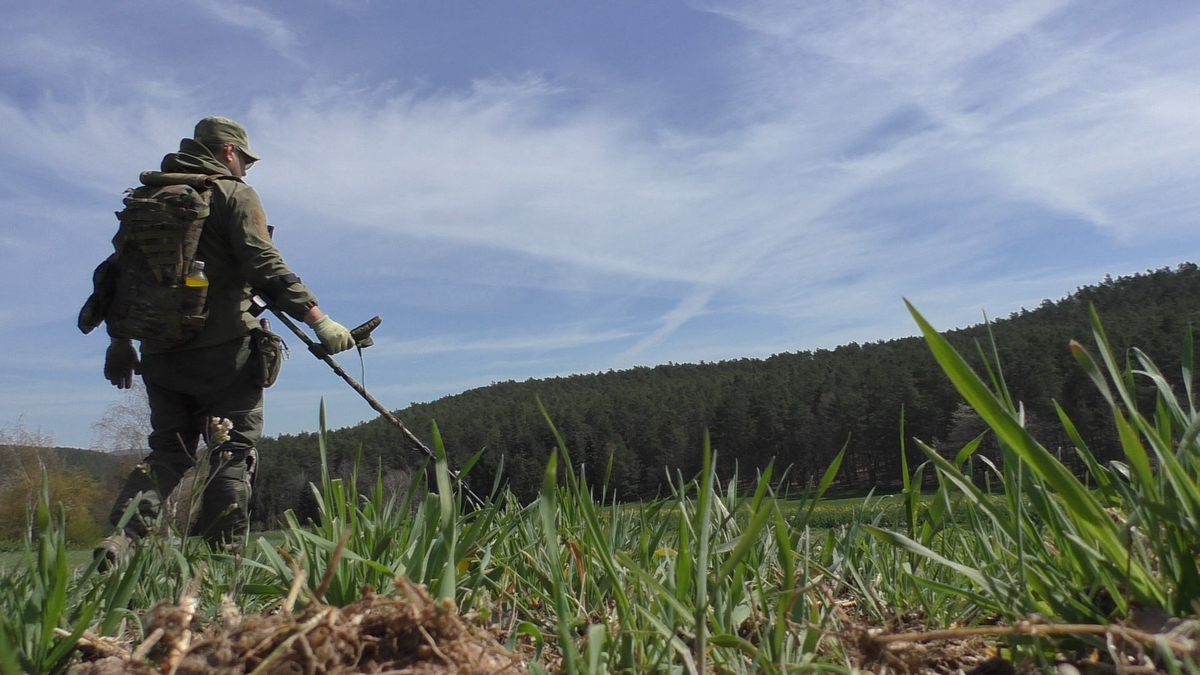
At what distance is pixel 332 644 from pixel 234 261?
358 centimetres

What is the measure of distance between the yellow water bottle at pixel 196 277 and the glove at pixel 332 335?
0.53 metres

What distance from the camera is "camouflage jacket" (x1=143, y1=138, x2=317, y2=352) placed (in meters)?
3.80

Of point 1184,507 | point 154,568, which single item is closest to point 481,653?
point 1184,507

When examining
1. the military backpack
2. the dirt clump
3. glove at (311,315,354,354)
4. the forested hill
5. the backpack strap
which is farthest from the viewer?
the forested hill

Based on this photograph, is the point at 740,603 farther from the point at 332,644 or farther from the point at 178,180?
the point at 178,180

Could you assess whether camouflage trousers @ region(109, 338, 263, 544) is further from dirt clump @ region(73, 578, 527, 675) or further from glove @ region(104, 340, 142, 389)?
dirt clump @ region(73, 578, 527, 675)

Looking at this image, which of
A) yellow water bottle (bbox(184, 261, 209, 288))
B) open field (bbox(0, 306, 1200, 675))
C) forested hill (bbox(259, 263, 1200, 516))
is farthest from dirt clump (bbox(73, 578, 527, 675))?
forested hill (bbox(259, 263, 1200, 516))

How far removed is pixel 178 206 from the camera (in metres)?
3.65

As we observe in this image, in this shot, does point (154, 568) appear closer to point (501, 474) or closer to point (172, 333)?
point (501, 474)

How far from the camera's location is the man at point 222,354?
12.5 ft

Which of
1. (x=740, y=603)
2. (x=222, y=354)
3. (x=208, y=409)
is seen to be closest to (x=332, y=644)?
(x=740, y=603)

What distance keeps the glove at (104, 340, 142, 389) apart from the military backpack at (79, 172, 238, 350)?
0.26 meters

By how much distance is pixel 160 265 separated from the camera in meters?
3.62

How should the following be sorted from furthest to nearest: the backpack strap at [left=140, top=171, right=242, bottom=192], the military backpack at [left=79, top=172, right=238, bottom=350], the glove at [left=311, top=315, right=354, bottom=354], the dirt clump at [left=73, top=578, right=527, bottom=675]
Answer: the glove at [left=311, top=315, right=354, bottom=354]
the backpack strap at [left=140, top=171, right=242, bottom=192]
the military backpack at [left=79, top=172, right=238, bottom=350]
the dirt clump at [left=73, top=578, right=527, bottom=675]
